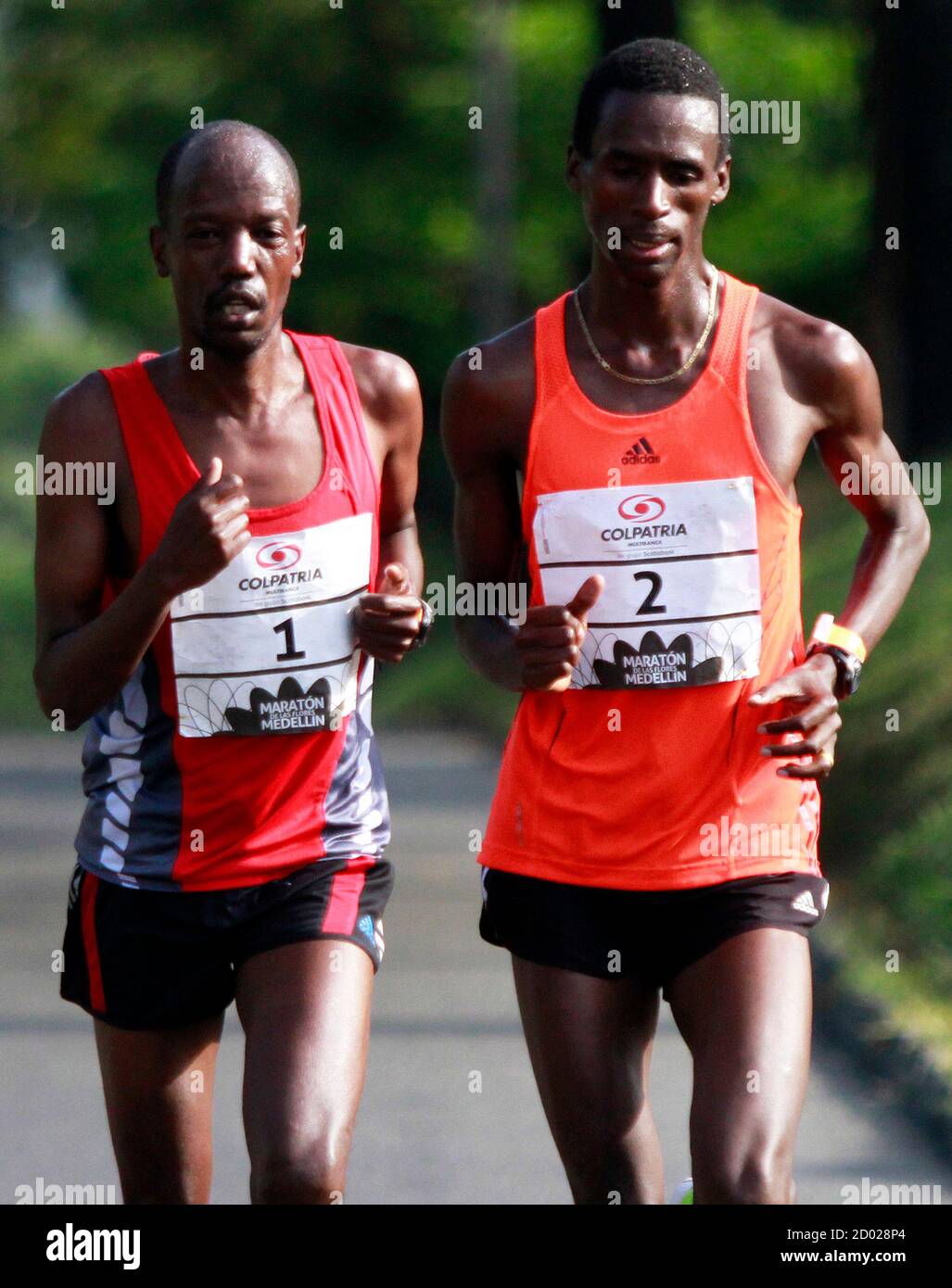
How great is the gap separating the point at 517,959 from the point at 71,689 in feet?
2.99

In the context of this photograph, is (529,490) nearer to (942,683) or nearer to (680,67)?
(680,67)

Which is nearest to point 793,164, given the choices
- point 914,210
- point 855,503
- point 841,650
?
point 914,210

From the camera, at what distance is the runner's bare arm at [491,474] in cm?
415

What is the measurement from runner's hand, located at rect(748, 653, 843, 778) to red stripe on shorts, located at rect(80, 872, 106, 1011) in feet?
4.02

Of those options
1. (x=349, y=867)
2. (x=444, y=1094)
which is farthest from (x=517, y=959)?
(x=444, y=1094)

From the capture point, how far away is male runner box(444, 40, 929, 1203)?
3986 millimetres

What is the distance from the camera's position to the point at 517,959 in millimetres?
4113

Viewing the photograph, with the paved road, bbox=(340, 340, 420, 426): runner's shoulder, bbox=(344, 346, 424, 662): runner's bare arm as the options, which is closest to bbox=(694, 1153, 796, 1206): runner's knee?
bbox=(344, 346, 424, 662): runner's bare arm

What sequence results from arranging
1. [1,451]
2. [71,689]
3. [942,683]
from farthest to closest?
[1,451], [942,683], [71,689]

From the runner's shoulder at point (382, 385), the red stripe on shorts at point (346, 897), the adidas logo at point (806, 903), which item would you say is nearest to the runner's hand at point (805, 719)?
the adidas logo at point (806, 903)

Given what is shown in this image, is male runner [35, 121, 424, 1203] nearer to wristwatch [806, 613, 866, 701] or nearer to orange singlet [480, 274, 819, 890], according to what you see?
orange singlet [480, 274, 819, 890]

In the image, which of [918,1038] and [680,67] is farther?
[918,1038]
